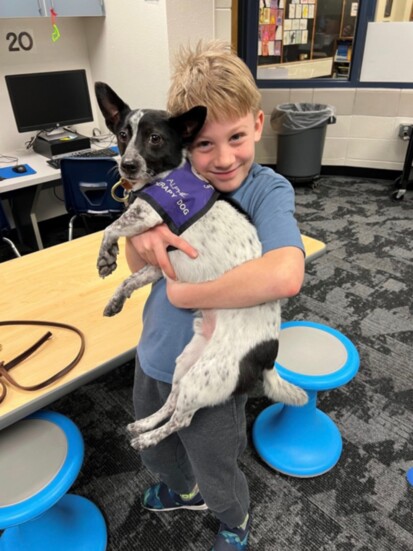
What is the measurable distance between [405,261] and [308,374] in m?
2.32

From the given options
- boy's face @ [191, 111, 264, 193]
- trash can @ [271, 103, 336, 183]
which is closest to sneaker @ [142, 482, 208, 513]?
boy's face @ [191, 111, 264, 193]

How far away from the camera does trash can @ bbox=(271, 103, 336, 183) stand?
467cm

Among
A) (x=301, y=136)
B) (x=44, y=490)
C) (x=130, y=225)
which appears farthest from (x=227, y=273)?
(x=301, y=136)

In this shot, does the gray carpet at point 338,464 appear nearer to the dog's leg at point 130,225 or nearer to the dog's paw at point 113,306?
the dog's paw at point 113,306

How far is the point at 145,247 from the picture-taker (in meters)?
1.14

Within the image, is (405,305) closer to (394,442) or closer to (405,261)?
(405,261)

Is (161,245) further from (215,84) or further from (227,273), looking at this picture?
(215,84)

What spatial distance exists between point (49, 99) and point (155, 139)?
117 inches

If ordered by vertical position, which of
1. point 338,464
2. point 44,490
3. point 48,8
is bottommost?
point 338,464

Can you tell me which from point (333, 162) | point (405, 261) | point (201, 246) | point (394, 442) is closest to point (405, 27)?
point (333, 162)

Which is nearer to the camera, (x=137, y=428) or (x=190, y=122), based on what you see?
(x=190, y=122)

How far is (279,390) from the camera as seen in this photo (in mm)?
1330

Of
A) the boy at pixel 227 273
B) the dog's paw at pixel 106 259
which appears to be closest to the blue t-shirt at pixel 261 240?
the boy at pixel 227 273

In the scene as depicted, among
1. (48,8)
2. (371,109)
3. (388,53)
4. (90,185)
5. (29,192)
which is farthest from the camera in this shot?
(371,109)
